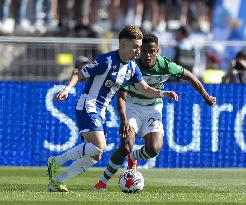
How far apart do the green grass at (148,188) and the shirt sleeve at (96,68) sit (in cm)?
157

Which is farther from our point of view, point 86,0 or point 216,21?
point 86,0

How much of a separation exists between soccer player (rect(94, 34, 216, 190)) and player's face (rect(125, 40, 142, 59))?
978 millimetres

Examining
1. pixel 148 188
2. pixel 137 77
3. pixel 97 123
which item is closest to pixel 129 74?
pixel 137 77

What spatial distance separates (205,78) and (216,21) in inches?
151

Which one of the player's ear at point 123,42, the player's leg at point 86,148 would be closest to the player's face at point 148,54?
the player's ear at point 123,42

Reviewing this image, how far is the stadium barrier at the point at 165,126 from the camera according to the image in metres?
21.6

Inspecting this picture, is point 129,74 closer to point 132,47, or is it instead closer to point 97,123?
point 132,47

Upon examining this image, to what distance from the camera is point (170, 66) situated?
17453 mm

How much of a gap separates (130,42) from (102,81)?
640 mm

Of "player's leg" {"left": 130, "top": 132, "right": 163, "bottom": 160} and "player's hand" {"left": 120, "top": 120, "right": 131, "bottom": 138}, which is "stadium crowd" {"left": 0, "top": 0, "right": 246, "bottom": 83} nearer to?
"player's leg" {"left": 130, "top": 132, "right": 163, "bottom": 160}

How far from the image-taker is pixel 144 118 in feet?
57.6

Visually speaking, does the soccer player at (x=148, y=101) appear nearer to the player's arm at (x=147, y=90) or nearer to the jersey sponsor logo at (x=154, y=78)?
the jersey sponsor logo at (x=154, y=78)

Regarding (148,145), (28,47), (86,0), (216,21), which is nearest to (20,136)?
(28,47)

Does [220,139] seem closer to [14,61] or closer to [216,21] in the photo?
[14,61]
